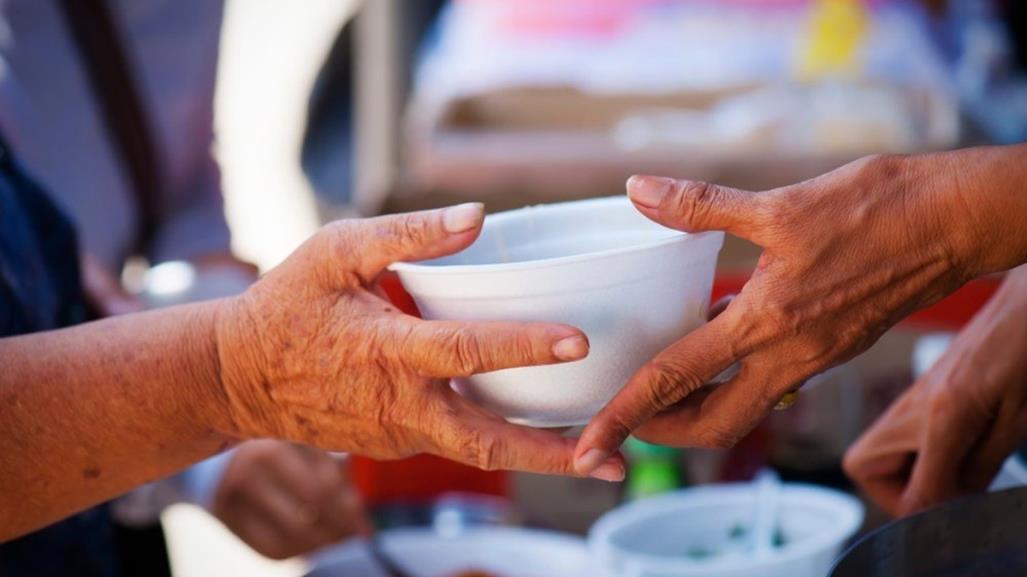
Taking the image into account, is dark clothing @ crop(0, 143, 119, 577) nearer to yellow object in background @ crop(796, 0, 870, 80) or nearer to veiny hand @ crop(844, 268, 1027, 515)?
veiny hand @ crop(844, 268, 1027, 515)

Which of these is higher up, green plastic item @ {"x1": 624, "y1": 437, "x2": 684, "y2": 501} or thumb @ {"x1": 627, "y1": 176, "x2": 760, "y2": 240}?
thumb @ {"x1": 627, "y1": 176, "x2": 760, "y2": 240}

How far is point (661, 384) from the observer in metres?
1.03

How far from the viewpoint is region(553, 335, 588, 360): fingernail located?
976mm

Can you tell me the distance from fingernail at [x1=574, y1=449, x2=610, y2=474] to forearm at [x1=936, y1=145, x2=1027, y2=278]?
352mm

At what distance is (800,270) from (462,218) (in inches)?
11.2

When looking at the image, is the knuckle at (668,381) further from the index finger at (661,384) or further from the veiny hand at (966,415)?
the veiny hand at (966,415)

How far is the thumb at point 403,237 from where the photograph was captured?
1.03m

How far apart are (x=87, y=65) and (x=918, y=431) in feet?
5.55

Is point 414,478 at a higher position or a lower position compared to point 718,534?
lower

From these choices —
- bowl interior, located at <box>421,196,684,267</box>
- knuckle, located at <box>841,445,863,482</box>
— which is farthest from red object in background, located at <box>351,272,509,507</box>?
bowl interior, located at <box>421,196,684,267</box>

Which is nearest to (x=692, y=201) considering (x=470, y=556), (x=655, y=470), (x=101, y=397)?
(x=101, y=397)

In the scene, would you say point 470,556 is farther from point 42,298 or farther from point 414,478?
point 42,298

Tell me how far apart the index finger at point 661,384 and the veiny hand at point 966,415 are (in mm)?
344

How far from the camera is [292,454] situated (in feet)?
6.26
